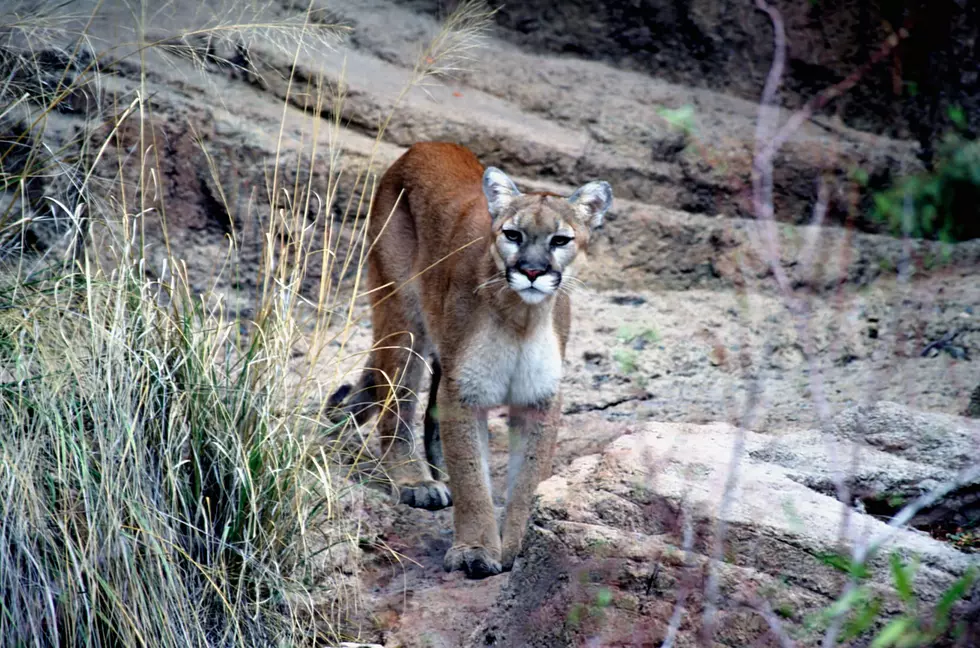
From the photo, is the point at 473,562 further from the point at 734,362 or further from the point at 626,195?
the point at 626,195

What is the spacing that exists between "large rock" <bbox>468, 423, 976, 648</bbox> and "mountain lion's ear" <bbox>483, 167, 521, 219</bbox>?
1425 mm

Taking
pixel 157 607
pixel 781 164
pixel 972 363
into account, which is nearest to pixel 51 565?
pixel 157 607

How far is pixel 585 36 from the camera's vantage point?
7.62 metres

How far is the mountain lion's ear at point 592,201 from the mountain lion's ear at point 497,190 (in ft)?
0.92

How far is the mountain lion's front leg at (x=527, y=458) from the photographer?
4.54 meters

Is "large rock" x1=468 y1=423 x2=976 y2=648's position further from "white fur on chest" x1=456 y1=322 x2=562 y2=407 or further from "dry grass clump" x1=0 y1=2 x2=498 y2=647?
"white fur on chest" x1=456 y1=322 x2=562 y2=407

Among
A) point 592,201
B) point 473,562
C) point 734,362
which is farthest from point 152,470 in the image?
point 734,362

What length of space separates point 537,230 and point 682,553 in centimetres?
179

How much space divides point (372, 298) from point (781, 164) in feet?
9.97

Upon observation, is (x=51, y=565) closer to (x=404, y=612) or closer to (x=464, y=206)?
(x=404, y=612)

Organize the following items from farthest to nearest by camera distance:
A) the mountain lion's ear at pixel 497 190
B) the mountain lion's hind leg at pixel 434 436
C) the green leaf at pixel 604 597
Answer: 1. the mountain lion's hind leg at pixel 434 436
2. the mountain lion's ear at pixel 497 190
3. the green leaf at pixel 604 597

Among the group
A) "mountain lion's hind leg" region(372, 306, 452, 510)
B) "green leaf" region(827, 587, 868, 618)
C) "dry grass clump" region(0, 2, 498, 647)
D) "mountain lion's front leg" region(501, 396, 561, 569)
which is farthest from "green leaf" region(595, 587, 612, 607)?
"mountain lion's hind leg" region(372, 306, 452, 510)

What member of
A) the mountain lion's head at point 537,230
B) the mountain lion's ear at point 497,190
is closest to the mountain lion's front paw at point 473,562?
the mountain lion's head at point 537,230

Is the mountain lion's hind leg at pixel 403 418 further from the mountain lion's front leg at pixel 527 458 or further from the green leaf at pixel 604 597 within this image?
the green leaf at pixel 604 597
